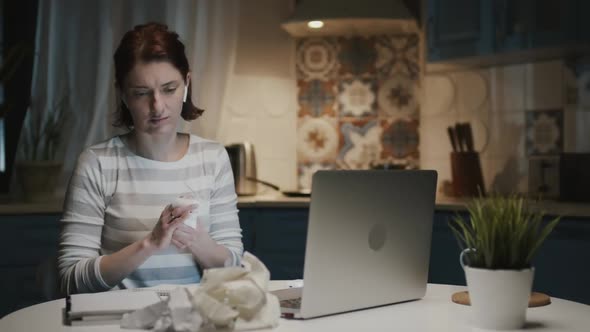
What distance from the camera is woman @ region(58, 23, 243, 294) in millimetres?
1878

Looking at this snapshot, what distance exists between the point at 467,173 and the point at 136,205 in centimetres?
164

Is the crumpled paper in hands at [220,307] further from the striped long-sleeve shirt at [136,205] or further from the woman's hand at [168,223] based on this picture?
the striped long-sleeve shirt at [136,205]

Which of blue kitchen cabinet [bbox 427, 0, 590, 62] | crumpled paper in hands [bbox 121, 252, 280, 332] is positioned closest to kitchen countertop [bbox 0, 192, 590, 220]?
blue kitchen cabinet [bbox 427, 0, 590, 62]

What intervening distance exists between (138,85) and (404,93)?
6.02 feet

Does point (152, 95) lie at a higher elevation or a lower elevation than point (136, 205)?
higher

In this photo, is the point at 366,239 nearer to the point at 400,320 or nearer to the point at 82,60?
the point at 400,320

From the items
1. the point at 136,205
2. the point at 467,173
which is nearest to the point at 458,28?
the point at 467,173

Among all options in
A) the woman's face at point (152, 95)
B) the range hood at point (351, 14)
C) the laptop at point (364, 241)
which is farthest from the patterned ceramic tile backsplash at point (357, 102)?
the laptop at point (364, 241)

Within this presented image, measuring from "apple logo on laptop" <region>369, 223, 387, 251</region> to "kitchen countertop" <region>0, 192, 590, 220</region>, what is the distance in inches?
49.1

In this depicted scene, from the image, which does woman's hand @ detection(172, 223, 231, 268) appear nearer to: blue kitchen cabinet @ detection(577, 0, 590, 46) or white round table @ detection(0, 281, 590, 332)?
white round table @ detection(0, 281, 590, 332)

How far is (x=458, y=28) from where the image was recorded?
3088mm

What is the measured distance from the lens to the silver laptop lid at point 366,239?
4.11 feet

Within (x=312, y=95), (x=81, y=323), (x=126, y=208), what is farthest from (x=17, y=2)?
(x=81, y=323)

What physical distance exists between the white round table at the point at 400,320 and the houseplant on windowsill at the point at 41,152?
1.71m
